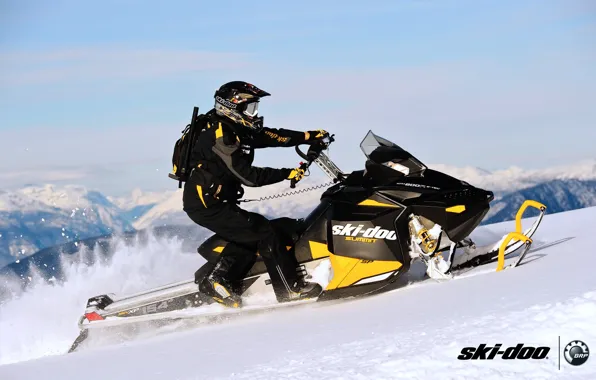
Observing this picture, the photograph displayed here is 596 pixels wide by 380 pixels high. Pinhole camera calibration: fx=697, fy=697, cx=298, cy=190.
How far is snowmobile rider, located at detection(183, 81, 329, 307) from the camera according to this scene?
6137 mm

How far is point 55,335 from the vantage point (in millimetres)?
7055

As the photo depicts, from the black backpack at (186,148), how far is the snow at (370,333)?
142 centimetres

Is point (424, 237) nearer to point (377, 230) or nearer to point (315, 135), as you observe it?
point (377, 230)

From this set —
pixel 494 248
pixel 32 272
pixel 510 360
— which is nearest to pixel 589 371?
pixel 510 360

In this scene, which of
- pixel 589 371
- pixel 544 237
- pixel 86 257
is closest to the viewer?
pixel 589 371

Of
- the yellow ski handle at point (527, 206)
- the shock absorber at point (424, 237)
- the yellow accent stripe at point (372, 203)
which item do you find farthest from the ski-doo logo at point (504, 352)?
the yellow ski handle at point (527, 206)

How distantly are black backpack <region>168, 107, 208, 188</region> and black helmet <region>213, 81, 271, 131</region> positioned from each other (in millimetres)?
201

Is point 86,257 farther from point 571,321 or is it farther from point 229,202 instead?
point 571,321

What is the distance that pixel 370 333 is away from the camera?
4.79m

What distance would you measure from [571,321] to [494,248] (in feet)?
8.54

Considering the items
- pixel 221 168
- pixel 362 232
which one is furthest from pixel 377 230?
pixel 221 168

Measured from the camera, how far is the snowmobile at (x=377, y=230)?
20.1 feet

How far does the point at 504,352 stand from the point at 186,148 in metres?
3.52

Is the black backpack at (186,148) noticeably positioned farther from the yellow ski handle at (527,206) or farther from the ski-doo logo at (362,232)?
the yellow ski handle at (527,206)
